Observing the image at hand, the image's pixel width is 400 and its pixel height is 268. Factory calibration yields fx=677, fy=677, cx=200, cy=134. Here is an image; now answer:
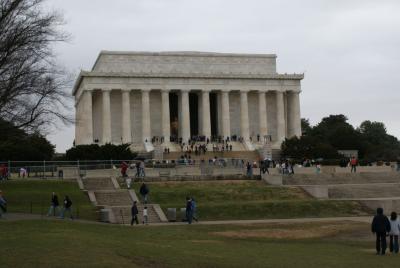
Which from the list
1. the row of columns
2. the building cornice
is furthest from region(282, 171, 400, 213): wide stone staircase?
the building cornice

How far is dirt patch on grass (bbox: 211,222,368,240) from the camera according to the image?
1176 inches

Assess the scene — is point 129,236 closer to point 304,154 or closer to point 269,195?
point 269,195

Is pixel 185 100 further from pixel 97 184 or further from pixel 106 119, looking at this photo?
pixel 97 184

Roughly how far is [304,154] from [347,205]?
1550 inches

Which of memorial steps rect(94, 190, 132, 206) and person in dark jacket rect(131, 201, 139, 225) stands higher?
memorial steps rect(94, 190, 132, 206)

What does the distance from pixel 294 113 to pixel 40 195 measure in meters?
59.0

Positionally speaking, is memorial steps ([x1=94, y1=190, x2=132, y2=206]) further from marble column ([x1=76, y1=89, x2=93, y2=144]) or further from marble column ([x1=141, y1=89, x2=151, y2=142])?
marble column ([x1=141, y1=89, x2=151, y2=142])

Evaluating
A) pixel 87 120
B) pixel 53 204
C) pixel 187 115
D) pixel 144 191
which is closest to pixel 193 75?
pixel 187 115

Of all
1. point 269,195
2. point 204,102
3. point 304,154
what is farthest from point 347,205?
point 204,102

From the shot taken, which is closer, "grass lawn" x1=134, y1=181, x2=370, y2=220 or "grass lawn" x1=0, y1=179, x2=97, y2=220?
"grass lawn" x1=0, y1=179, x2=97, y2=220

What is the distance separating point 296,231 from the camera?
104ft

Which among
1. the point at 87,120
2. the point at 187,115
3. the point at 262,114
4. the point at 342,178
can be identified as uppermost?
the point at 262,114

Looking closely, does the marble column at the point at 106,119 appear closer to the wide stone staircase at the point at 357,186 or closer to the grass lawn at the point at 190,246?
the wide stone staircase at the point at 357,186

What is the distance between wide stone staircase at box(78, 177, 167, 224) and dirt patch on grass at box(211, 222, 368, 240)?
819cm
